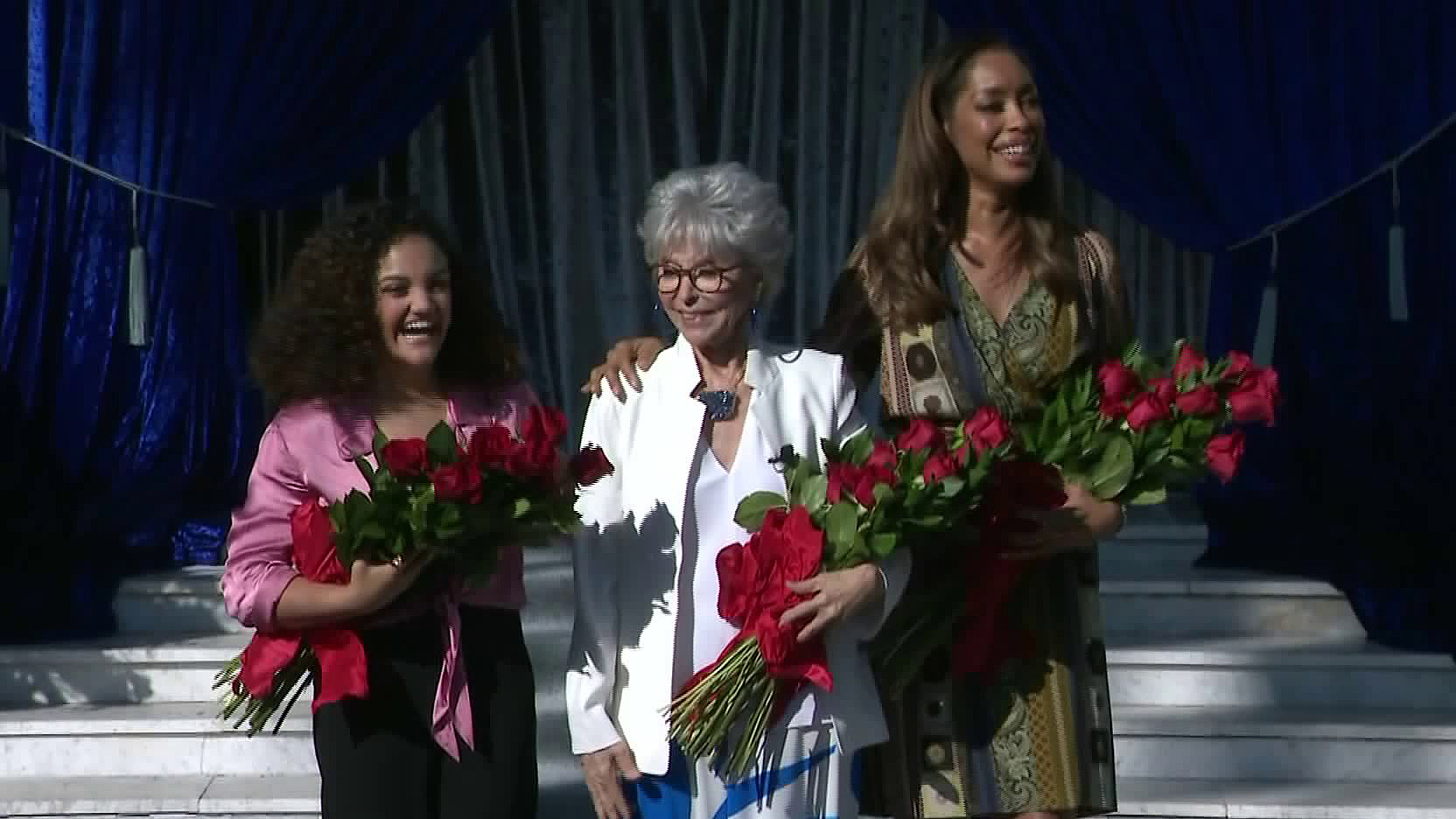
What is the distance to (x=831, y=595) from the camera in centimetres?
289

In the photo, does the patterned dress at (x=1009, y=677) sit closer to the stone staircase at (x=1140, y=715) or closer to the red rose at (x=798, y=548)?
the red rose at (x=798, y=548)

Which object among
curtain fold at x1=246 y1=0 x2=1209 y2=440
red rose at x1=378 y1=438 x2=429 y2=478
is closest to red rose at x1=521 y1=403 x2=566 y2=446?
red rose at x1=378 y1=438 x2=429 y2=478

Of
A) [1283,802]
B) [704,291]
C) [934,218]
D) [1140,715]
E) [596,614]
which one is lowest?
[1283,802]

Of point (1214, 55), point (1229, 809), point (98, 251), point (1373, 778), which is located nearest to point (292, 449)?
point (1229, 809)

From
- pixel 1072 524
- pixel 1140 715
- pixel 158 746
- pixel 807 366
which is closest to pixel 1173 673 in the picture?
pixel 1140 715

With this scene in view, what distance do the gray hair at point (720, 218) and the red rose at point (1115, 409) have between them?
0.48 m

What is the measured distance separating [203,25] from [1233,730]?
136 inches

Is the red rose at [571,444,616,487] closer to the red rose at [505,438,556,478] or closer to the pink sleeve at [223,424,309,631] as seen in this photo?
the red rose at [505,438,556,478]

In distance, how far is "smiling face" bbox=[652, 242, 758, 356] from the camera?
2998mm

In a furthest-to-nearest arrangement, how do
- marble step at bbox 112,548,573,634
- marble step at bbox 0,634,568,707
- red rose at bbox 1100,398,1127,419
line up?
marble step at bbox 112,548,573,634 → marble step at bbox 0,634,568,707 → red rose at bbox 1100,398,1127,419

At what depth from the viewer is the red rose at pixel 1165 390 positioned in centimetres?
309

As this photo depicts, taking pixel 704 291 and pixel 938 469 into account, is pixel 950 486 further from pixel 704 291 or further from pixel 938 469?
pixel 704 291

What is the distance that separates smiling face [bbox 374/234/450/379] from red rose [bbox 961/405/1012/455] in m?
0.75

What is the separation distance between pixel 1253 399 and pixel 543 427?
947 mm
